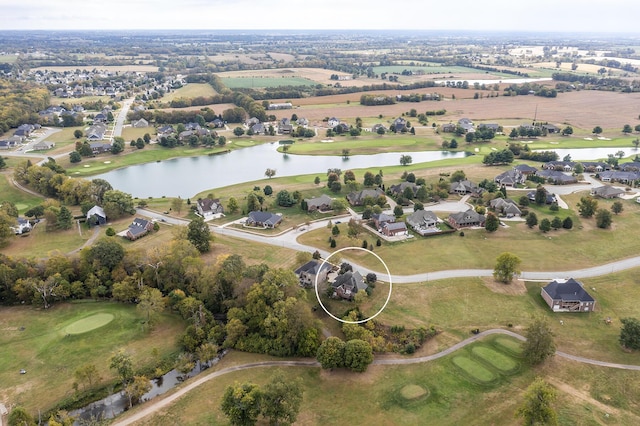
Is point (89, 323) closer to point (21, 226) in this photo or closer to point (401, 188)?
point (21, 226)

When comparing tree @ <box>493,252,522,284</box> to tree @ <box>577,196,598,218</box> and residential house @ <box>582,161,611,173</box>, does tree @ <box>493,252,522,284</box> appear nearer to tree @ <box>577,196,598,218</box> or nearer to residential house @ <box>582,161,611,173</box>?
tree @ <box>577,196,598,218</box>

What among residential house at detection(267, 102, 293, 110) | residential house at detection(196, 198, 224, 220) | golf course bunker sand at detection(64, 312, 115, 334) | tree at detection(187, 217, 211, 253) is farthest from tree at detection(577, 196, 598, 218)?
residential house at detection(267, 102, 293, 110)

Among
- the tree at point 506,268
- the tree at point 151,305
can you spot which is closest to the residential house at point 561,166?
the tree at point 506,268

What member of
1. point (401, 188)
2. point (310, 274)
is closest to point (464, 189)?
point (401, 188)

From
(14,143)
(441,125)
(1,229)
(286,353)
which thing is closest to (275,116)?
(441,125)

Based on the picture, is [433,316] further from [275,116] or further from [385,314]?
[275,116]

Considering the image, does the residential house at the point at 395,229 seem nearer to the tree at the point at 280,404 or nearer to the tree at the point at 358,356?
the tree at the point at 358,356
